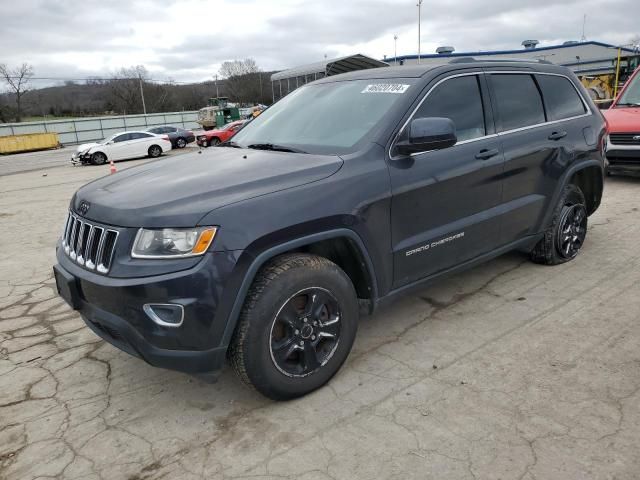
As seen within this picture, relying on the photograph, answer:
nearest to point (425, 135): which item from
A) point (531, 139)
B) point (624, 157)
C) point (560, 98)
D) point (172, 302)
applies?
point (531, 139)

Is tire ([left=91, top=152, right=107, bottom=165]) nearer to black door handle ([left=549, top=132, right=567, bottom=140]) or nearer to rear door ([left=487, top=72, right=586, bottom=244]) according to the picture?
rear door ([left=487, top=72, right=586, bottom=244])

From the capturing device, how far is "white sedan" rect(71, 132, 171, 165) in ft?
72.7

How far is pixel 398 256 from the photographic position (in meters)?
3.13

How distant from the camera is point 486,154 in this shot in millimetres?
3598

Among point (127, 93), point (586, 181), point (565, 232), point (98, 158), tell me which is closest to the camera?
point (565, 232)

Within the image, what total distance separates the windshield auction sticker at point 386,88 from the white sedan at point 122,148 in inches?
841

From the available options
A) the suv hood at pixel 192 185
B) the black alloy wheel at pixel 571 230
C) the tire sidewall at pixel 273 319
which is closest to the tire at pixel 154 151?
the suv hood at pixel 192 185

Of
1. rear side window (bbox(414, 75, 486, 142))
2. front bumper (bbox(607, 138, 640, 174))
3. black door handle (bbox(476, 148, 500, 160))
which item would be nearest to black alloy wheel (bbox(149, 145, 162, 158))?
front bumper (bbox(607, 138, 640, 174))

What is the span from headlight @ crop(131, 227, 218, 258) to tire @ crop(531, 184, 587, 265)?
3327 millimetres

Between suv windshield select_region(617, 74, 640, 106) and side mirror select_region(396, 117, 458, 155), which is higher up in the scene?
suv windshield select_region(617, 74, 640, 106)

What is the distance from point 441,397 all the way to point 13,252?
6.05m

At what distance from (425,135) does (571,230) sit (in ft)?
8.30

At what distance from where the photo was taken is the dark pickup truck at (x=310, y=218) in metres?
2.42

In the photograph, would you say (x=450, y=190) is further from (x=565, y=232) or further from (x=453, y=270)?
(x=565, y=232)
